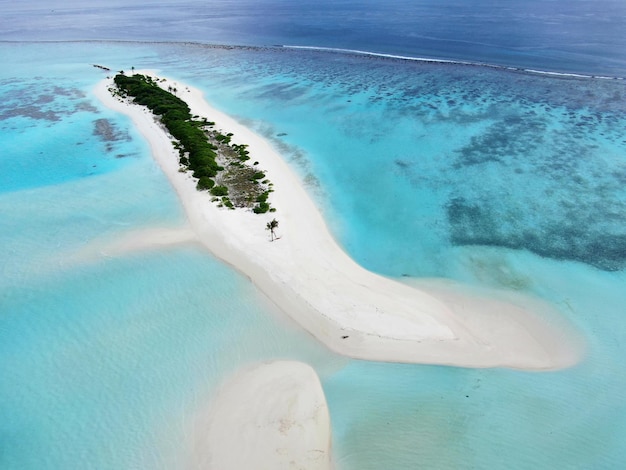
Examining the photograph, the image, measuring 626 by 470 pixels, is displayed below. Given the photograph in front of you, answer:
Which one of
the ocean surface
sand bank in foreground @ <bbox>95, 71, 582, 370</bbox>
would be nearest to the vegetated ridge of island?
sand bank in foreground @ <bbox>95, 71, 582, 370</bbox>

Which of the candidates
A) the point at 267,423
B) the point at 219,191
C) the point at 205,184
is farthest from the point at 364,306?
the point at 205,184

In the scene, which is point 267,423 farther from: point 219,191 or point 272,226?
point 219,191

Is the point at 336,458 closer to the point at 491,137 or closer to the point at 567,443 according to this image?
the point at 567,443

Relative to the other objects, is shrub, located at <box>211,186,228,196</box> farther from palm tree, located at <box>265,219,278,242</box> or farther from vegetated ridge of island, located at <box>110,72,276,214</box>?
palm tree, located at <box>265,219,278,242</box>

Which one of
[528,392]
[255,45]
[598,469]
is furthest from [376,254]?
[255,45]

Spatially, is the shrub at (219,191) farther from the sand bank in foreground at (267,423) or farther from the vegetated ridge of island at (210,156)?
the sand bank in foreground at (267,423)

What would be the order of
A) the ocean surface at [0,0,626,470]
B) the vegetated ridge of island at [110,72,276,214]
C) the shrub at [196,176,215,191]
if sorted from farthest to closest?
the shrub at [196,176,215,191] → the vegetated ridge of island at [110,72,276,214] → the ocean surface at [0,0,626,470]
